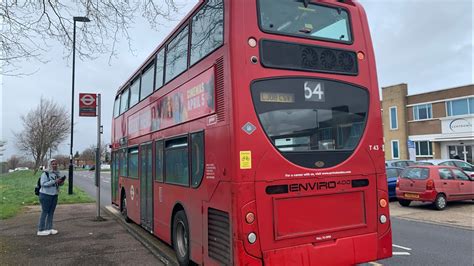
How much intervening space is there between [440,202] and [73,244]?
38.4 feet

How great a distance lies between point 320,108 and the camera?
5.43m

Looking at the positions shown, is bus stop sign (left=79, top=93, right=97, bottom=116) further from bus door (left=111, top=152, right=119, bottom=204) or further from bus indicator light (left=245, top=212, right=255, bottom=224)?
bus indicator light (left=245, top=212, right=255, bottom=224)

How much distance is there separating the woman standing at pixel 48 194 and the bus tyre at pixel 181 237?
408 centimetres

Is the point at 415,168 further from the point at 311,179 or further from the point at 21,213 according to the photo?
the point at 21,213

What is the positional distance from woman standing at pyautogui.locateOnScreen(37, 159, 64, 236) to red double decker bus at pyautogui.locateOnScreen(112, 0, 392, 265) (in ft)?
15.4

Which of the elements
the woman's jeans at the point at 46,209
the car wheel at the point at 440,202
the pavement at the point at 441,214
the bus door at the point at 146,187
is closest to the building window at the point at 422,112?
the pavement at the point at 441,214

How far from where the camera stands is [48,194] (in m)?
9.64

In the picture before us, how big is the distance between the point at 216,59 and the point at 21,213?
1194cm

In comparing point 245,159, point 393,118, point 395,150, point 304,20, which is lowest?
point 245,159

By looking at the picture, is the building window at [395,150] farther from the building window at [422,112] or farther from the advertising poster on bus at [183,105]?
the advertising poster on bus at [183,105]

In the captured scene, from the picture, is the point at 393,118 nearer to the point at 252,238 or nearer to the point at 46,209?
the point at 46,209

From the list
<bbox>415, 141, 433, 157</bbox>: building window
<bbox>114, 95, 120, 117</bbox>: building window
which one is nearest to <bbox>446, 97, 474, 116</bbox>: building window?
<bbox>415, 141, 433, 157</bbox>: building window

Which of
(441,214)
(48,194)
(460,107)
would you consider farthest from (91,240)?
(460,107)

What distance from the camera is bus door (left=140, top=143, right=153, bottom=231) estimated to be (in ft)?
→ 29.3
